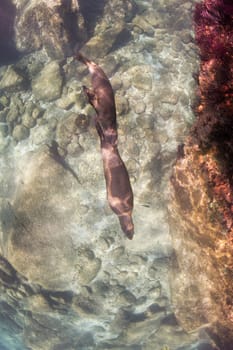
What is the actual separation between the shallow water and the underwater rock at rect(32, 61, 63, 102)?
3cm

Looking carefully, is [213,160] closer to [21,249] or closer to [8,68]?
→ [21,249]

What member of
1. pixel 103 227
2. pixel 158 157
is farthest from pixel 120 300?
pixel 158 157

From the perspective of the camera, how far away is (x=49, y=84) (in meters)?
8.88

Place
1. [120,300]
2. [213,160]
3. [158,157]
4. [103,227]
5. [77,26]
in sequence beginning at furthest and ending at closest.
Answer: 1. [120,300]
2. [77,26]
3. [103,227]
4. [158,157]
5. [213,160]

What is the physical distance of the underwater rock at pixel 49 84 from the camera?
8781 mm

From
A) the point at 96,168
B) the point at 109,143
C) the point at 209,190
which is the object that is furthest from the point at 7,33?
the point at 209,190

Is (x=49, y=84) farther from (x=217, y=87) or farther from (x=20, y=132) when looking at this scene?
(x=217, y=87)

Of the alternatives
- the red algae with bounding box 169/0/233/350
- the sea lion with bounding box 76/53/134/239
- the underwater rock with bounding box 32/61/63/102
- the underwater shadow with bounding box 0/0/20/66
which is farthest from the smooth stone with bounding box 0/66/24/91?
the red algae with bounding box 169/0/233/350

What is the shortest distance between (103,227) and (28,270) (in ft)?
7.28

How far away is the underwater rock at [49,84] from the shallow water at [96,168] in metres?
0.03

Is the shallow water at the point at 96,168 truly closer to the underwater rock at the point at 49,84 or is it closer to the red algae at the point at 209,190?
the underwater rock at the point at 49,84

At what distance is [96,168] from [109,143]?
13.5 ft

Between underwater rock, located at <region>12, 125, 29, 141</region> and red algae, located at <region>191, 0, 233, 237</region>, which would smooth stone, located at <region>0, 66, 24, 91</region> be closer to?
underwater rock, located at <region>12, 125, 29, 141</region>

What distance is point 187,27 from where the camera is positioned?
9.95 meters
